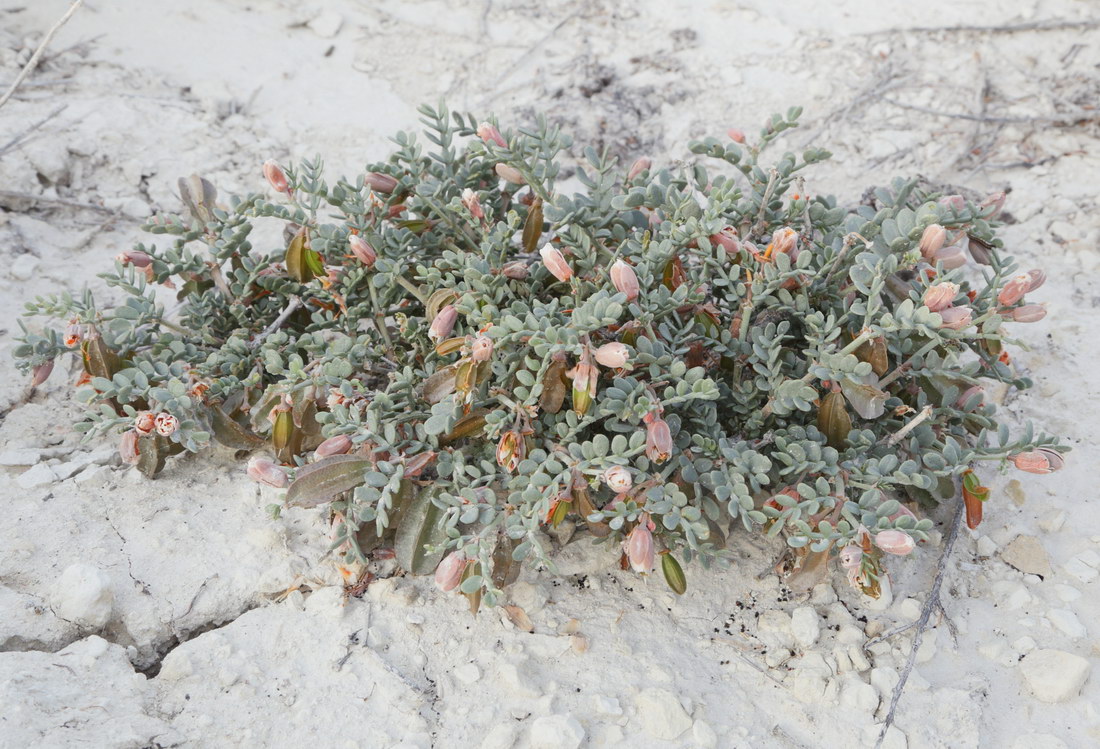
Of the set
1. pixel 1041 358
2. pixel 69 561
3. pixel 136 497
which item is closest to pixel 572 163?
pixel 1041 358

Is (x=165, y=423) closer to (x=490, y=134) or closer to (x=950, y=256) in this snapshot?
(x=490, y=134)

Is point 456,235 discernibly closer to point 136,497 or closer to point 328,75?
point 136,497

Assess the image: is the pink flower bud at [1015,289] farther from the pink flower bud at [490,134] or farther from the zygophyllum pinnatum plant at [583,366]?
the pink flower bud at [490,134]

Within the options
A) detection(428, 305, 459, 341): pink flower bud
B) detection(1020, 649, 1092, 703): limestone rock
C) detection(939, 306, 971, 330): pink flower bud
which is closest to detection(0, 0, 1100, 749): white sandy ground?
detection(1020, 649, 1092, 703): limestone rock

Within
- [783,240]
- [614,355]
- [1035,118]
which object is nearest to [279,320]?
[614,355]

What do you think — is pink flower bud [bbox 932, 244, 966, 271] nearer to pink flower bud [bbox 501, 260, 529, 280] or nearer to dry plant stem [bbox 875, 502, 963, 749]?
dry plant stem [bbox 875, 502, 963, 749]
